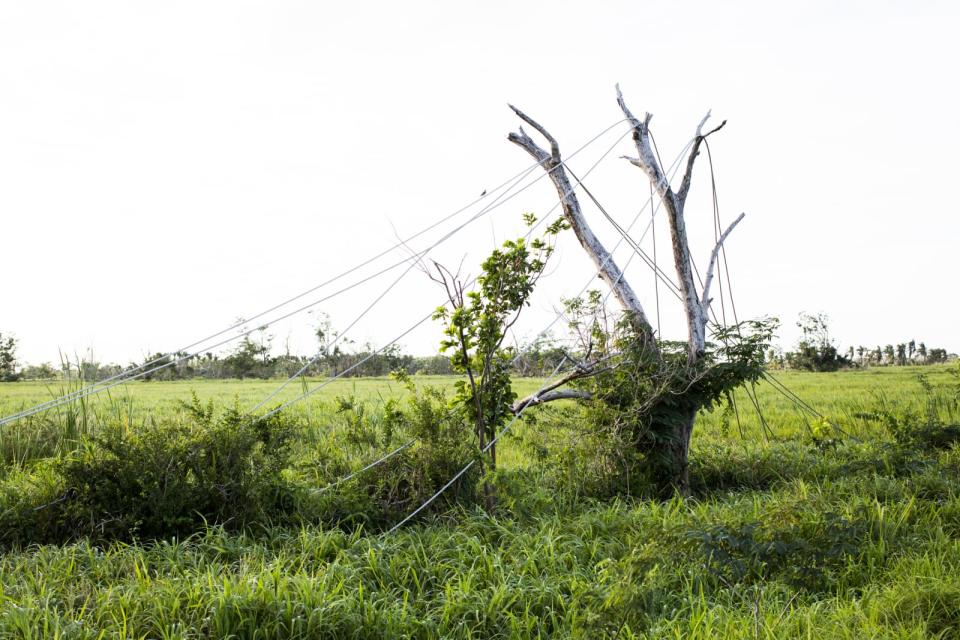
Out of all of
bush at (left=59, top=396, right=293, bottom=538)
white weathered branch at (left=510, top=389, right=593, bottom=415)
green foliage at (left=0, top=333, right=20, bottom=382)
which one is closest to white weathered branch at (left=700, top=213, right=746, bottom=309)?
white weathered branch at (left=510, top=389, right=593, bottom=415)

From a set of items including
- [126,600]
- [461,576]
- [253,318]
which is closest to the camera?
[126,600]

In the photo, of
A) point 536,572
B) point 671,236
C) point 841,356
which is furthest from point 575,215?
point 841,356

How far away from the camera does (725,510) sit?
4.57 m

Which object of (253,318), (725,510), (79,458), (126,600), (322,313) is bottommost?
(725,510)

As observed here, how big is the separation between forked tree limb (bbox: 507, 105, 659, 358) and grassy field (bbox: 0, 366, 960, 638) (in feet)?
4.74

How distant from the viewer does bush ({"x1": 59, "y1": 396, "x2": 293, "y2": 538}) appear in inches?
159

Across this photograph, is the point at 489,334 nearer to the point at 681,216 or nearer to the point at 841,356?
the point at 681,216

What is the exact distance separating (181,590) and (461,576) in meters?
1.32

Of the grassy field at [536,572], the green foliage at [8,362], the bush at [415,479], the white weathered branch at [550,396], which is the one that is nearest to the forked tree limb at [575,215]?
the white weathered branch at [550,396]

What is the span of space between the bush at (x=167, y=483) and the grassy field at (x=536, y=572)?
0.12 meters

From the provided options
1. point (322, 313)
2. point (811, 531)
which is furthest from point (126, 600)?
point (322, 313)

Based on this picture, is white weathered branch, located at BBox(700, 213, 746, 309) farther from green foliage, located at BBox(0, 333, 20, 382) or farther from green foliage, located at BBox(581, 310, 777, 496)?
green foliage, located at BBox(0, 333, 20, 382)

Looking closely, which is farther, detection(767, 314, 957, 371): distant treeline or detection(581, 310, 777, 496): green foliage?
detection(767, 314, 957, 371): distant treeline

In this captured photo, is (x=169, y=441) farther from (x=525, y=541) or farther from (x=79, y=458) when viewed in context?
(x=525, y=541)
